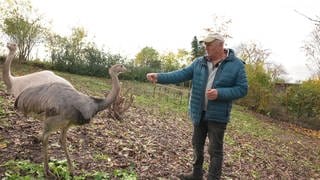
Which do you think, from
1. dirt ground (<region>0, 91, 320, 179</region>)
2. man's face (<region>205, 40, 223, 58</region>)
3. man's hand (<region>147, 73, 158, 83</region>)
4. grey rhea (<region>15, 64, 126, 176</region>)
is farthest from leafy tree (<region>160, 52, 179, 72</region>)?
grey rhea (<region>15, 64, 126, 176</region>)

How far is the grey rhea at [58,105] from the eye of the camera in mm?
4828

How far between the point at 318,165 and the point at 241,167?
415cm

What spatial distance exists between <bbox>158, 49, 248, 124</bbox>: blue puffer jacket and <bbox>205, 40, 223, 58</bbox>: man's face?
14 centimetres

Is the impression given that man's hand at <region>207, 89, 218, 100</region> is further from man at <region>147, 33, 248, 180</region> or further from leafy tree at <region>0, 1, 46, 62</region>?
leafy tree at <region>0, 1, 46, 62</region>

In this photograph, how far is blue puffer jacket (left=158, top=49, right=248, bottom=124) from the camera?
509 cm

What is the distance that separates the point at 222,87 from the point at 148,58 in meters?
30.0

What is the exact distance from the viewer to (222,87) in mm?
5172

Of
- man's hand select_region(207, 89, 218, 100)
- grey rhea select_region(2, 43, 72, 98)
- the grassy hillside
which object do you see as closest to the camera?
man's hand select_region(207, 89, 218, 100)

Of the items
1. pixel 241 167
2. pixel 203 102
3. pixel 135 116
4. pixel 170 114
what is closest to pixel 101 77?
pixel 170 114

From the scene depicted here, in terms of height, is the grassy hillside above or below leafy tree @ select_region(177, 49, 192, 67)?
below

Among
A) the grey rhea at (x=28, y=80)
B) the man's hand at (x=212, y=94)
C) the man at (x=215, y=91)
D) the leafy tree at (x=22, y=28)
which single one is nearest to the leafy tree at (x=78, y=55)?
the leafy tree at (x=22, y=28)

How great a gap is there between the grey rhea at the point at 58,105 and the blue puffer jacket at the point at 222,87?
1082 mm

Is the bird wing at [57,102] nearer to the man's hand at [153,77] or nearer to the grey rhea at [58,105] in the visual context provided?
the grey rhea at [58,105]

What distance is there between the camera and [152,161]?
687 cm
